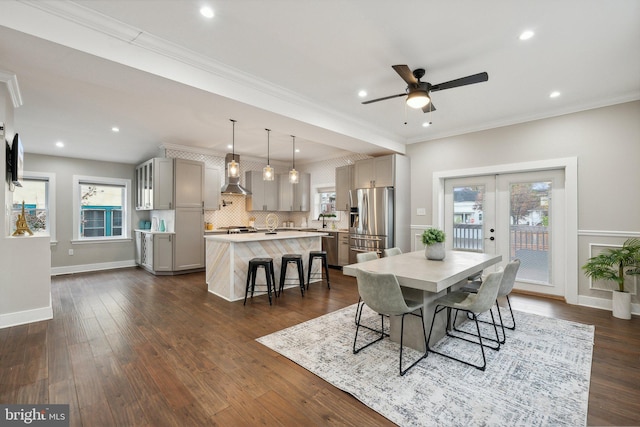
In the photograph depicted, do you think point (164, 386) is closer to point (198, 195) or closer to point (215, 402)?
point (215, 402)

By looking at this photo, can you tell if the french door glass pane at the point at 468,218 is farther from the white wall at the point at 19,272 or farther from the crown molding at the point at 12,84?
the crown molding at the point at 12,84

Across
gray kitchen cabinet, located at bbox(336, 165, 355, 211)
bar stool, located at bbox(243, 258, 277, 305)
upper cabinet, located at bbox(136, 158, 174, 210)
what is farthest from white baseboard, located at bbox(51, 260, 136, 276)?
gray kitchen cabinet, located at bbox(336, 165, 355, 211)

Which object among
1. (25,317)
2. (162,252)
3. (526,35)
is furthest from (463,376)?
(162,252)

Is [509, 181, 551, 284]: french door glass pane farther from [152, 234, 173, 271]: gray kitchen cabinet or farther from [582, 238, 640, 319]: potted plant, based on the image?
[152, 234, 173, 271]: gray kitchen cabinet

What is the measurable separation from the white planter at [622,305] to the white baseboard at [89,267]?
9.30 m

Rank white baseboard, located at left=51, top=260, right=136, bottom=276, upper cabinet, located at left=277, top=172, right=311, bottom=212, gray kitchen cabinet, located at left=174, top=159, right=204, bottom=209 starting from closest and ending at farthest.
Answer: gray kitchen cabinet, located at left=174, top=159, right=204, bottom=209, white baseboard, located at left=51, top=260, right=136, bottom=276, upper cabinet, located at left=277, top=172, right=311, bottom=212

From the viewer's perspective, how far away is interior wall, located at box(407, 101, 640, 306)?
3.79 metres

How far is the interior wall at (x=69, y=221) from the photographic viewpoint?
21.0 ft

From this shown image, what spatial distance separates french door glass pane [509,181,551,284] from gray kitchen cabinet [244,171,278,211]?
5477 mm

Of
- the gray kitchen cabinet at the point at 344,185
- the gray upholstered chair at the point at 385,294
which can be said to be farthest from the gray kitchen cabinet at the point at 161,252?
the gray upholstered chair at the point at 385,294

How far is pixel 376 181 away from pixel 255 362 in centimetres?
434

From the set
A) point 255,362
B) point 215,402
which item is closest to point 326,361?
point 255,362

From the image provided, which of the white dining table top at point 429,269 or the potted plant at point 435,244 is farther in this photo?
the potted plant at point 435,244

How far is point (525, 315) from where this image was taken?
363cm
